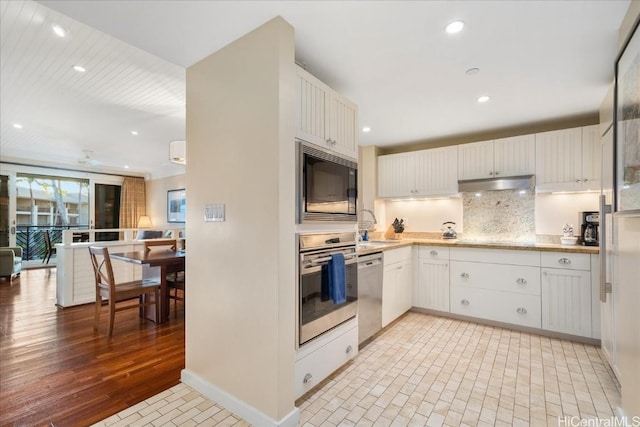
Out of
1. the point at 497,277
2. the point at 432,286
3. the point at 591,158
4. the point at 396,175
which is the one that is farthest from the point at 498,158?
the point at 432,286

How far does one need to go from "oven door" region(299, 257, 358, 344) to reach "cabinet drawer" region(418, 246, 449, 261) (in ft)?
5.55

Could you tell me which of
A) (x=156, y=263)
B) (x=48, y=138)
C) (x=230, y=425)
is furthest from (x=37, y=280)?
(x=230, y=425)

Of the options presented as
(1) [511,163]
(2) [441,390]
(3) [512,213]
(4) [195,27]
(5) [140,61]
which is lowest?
(2) [441,390]

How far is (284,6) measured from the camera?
157 centimetres

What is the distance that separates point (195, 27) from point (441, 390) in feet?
9.36

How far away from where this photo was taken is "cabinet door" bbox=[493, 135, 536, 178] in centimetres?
337

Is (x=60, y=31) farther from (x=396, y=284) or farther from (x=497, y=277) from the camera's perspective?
(x=497, y=277)

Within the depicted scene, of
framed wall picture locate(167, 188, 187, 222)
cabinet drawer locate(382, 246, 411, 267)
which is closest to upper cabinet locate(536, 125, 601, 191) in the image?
cabinet drawer locate(382, 246, 411, 267)

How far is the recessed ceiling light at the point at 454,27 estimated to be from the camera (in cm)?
173

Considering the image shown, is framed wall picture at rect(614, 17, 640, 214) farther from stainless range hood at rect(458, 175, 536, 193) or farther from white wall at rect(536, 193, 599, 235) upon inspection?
white wall at rect(536, 193, 599, 235)

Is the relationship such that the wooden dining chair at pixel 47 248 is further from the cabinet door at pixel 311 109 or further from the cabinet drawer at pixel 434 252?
the cabinet drawer at pixel 434 252

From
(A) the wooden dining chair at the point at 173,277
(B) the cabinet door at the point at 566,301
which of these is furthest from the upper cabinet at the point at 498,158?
(A) the wooden dining chair at the point at 173,277

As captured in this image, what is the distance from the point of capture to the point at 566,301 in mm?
2832

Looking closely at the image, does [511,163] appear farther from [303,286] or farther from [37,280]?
[37,280]
